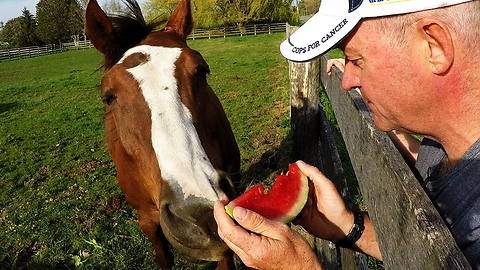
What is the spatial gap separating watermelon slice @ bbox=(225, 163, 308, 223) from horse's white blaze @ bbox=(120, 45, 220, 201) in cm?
36

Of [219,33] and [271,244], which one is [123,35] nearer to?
[271,244]

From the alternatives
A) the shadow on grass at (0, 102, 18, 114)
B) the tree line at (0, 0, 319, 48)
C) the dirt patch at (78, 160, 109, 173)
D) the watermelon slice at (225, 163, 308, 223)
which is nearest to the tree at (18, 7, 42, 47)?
the tree line at (0, 0, 319, 48)

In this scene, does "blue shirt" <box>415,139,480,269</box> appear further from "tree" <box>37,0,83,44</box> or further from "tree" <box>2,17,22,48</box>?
"tree" <box>2,17,22,48</box>

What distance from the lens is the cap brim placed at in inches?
54.8

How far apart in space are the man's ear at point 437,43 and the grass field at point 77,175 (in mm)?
3123

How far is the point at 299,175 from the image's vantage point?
188 cm

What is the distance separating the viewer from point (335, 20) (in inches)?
56.7

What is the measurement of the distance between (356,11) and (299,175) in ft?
2.75

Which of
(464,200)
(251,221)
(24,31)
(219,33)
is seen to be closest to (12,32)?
(24,31)

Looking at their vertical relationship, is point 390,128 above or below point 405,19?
below

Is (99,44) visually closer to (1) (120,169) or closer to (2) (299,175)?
(1) (120,169)

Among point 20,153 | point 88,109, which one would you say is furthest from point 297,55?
point 88,109

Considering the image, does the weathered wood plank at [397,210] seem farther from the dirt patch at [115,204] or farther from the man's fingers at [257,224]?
the dirt patch at [115,204]

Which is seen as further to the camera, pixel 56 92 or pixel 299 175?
pixel 56 92
